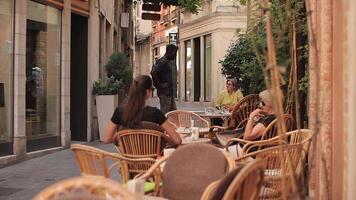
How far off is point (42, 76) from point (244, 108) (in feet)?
13.9

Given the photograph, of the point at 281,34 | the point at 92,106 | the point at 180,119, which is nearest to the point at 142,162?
the point at 281,34

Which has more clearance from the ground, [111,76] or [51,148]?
[111,76]

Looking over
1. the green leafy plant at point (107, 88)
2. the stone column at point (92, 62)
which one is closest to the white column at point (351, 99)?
the green leafy plant at point (107, 88)

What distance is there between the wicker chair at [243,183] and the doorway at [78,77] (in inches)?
427

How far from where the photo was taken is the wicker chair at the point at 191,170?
3.99 metres

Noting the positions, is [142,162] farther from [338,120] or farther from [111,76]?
[111,76]

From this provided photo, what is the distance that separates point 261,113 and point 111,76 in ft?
27.9

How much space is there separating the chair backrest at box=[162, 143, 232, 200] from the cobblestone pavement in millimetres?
3584

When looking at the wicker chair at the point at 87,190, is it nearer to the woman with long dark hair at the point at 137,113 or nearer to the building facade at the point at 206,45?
the woman with long dark hair at the point at 137,113

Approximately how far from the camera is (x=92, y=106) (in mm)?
13797

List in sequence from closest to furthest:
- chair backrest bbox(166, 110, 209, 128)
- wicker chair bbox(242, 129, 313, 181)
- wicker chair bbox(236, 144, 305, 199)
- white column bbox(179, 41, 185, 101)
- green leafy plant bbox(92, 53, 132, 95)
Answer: wicker chair bbox(236, 144, 305, 199) → wicker chair bbox(242, 129, 313, 181) → chair backrest bbox(166, 110, 209, 128) → green leafy plant bbox(92, 53, 132, 95) → white column bbox(179, 41, 185, 101)

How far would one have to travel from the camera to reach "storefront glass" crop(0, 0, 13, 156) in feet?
33.0

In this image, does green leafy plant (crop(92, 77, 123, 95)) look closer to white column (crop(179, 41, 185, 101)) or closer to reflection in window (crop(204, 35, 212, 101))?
reflection in window (crop(204, 35, 212, 101))

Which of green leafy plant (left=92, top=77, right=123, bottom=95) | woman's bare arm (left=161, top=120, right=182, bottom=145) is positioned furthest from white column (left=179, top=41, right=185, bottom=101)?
woman's bare arm (left=161, top=120, right=182, bottom=145)
